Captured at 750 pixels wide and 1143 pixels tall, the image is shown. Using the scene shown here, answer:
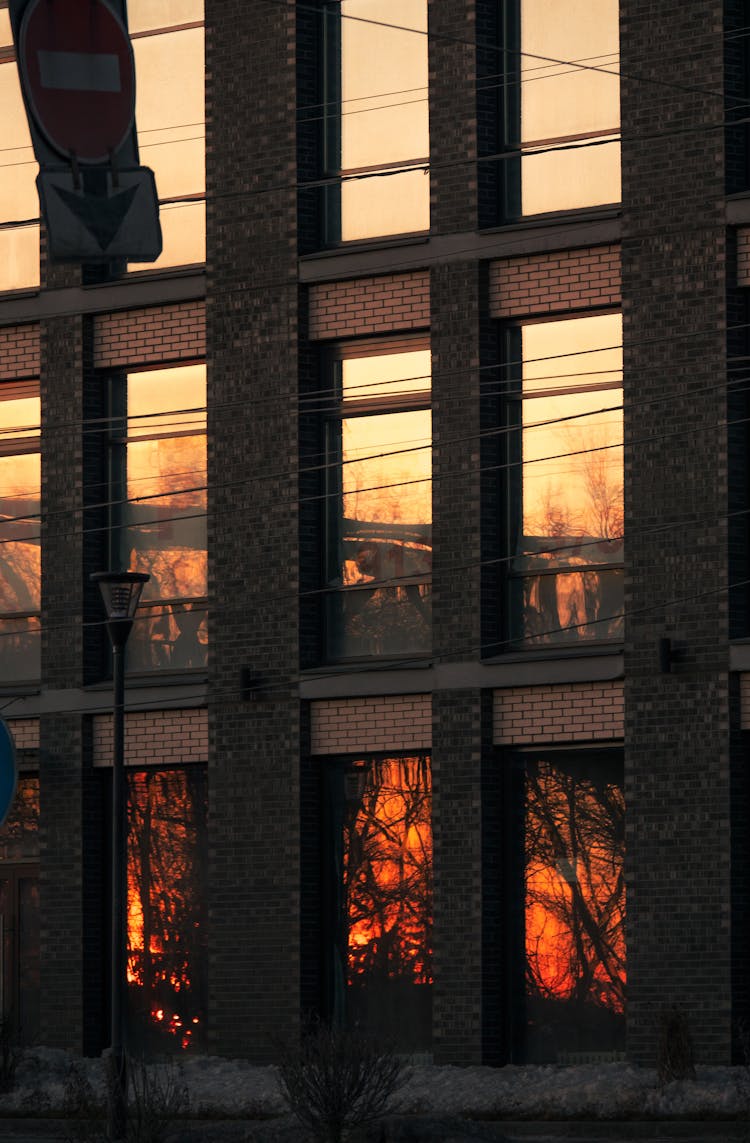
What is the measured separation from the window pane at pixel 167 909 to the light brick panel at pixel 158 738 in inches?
12.2

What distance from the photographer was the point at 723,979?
22.8m

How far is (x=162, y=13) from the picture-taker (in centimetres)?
2734

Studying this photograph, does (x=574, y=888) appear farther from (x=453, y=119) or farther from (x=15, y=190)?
(x=15, y=190)

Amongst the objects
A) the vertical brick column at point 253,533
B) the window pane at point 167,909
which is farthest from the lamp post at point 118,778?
the window pane at point 167,909

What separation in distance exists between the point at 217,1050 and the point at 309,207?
8.95 meters

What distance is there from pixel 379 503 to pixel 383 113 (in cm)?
417

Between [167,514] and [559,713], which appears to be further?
[167,514]

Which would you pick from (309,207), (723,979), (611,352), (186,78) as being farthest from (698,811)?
(186,78)

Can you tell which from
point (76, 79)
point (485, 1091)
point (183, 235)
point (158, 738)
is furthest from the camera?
point (183, 235)

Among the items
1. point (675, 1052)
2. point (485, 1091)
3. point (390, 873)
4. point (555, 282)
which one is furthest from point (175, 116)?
point (675, 1052)

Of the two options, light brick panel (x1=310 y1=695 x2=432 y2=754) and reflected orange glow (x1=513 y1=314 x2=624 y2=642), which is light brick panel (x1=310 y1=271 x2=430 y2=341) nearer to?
reflected orange glow (x1=513 y1=314 x2=624 y2=642)

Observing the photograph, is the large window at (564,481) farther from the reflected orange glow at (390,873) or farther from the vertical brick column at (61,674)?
the vertical brick column at (61,674)

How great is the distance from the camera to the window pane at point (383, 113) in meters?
25.8

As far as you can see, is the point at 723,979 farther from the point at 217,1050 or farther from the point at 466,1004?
the point at 217,1050
